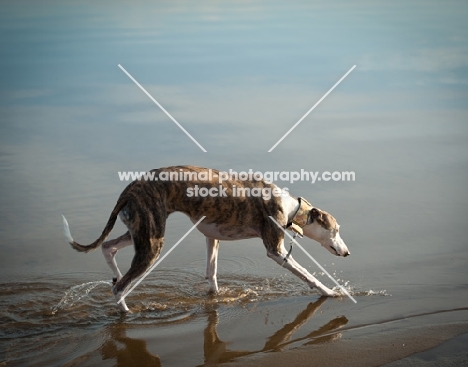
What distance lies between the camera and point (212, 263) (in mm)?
8414

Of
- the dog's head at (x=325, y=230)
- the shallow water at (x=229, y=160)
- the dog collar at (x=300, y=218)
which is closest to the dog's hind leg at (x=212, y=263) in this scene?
the shallow water at (x=229, y=160)

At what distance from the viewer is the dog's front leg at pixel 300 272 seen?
798cm

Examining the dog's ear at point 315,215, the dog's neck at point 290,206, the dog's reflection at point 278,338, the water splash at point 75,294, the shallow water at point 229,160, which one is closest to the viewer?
the dog's reflection at point 278,338

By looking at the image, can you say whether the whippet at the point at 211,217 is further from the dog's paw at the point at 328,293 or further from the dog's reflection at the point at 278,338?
the dog's reflection at the point at 278,338

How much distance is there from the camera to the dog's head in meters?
8.41

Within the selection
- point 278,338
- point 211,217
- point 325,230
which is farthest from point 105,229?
point 325,230

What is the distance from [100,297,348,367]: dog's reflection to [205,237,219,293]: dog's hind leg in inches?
33.3

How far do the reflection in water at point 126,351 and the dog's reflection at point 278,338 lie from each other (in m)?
0.46

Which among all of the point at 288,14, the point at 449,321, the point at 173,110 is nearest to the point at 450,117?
the point at 173,110

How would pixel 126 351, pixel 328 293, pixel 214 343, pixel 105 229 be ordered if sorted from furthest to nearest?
pixel 328 293, pixel 105 229, pixel 214 343, pixel 126 351

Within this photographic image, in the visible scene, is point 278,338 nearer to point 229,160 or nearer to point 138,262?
point 138,262

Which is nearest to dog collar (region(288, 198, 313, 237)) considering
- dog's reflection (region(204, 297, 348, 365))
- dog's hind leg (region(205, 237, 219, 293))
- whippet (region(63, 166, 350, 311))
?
whippet (region(63, 166, 350, 311))

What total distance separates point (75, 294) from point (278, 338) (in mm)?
2226

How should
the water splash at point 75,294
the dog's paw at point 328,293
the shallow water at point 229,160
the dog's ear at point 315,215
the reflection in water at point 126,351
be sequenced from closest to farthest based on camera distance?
1. the reflection in water at point 126,351
2. the shallow water at point 229,160
3. the water splash at point 75,294
4. the dog's paw at point 328,293
5. the dog's ear at point 315,215
